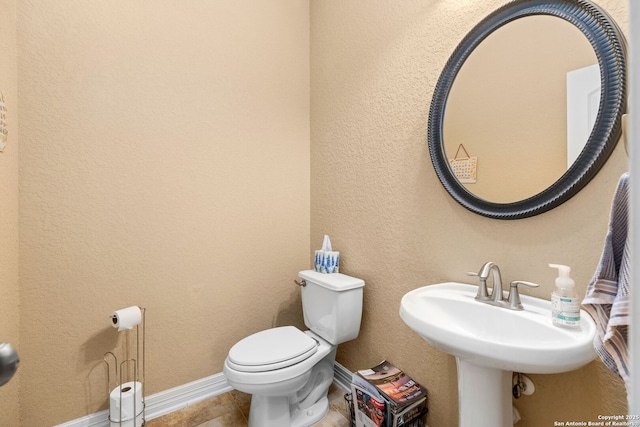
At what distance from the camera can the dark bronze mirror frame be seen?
0.83 m

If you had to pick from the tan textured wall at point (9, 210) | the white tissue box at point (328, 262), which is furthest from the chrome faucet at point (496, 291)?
the tan textured wall at point (9, 210)

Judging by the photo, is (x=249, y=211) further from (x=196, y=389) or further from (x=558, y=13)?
(x=558, y=13)

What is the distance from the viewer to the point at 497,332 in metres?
0.96

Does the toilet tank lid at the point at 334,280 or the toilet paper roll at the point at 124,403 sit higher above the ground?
the toilet tank lid at the point at 334,280

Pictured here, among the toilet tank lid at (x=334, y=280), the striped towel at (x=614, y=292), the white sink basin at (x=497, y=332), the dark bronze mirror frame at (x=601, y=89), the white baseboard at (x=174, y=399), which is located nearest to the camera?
the striped towel at (x=614, y=292)

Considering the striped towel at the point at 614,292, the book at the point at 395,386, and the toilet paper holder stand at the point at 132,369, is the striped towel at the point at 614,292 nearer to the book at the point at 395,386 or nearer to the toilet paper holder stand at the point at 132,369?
the book at the point at 395,386

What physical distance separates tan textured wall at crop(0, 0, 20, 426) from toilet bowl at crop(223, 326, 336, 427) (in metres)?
0.84

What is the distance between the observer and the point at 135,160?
4.83 feet

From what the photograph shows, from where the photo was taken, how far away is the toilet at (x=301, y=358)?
127 centimetres

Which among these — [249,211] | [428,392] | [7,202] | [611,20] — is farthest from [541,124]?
[7,202]

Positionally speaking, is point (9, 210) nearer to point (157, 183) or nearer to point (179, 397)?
point (157, 183)

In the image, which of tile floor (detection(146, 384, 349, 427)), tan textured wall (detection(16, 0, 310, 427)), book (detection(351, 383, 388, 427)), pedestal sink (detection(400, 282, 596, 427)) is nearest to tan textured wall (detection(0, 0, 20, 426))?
tan textured wall (detection(16, 0, 310, 427))

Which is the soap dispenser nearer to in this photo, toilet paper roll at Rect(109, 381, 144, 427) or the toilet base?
the toilet base

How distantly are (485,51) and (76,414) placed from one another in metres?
2.36
